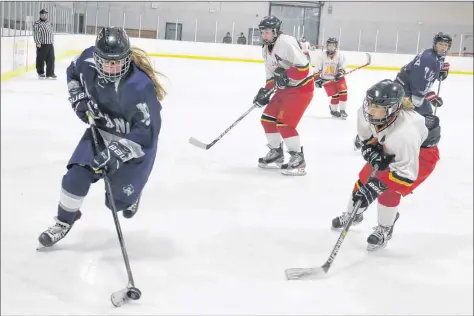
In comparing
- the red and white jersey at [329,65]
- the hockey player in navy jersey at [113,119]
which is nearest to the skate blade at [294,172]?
the hockey player in navy jersey at [113,119]

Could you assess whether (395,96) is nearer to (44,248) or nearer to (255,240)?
(255,240)

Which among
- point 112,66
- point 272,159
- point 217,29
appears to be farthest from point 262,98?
point 217,29

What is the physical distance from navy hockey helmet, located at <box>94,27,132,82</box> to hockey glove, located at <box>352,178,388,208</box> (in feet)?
3.03

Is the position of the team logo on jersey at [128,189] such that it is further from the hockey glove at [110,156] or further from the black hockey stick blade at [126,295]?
the black hockey stick blade at [126,295]

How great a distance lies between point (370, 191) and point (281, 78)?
1.55 m

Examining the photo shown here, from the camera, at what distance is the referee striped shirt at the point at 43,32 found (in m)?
7.52

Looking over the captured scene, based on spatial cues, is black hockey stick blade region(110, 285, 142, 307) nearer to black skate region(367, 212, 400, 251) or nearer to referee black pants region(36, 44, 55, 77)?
black skate region(367, 212, 400, 251)

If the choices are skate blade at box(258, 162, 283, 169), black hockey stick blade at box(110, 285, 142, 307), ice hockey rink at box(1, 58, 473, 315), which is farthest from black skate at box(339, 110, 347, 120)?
black hockey stick blade at box(110, 285, 142, 307)

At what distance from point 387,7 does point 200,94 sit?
23.8ft

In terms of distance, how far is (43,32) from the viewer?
7.52 m

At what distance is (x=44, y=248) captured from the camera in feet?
7.26

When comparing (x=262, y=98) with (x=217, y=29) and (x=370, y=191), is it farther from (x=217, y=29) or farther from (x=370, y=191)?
(x=217, y=29)

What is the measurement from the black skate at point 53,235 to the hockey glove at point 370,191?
40.9 inches

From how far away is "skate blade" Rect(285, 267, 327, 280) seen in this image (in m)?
2.13
